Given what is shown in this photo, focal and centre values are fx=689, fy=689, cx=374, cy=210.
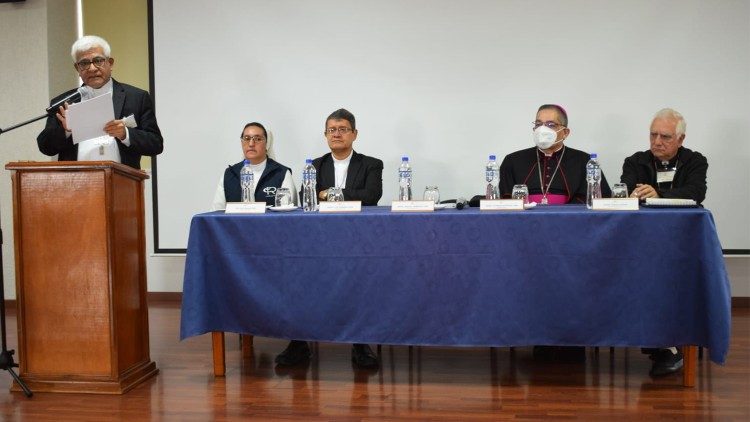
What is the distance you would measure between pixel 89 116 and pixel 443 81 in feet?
8.87

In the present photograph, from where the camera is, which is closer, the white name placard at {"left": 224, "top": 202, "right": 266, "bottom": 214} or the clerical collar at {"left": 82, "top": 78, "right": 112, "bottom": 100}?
the white name placard at {"left": 224, "top": 202, "right": 266, "bottom": 214}

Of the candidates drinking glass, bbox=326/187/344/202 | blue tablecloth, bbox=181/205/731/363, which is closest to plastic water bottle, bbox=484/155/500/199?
blue tablecloth, bbox=181/205/731/363

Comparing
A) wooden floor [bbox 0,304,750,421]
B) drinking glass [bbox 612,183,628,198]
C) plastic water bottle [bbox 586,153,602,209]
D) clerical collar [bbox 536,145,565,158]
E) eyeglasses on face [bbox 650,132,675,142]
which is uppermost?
eyeglasses on face [bbox 650,132,675,142]

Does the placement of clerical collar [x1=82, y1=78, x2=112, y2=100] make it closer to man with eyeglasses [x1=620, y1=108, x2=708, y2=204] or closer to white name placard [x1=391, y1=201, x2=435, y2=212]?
white name placard [x1=391, y1=201, x2=435, y2=212]

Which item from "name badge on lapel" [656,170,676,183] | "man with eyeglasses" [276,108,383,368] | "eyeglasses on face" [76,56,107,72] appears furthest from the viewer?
"man with eyeglasses" [276,108,383,368]

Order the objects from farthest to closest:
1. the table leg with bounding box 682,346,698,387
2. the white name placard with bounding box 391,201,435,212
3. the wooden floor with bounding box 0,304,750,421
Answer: the white name placard with bounding box 391,201,435,212 → the table leg with bounding box 682,346,698,387 → the wooden floor with bounding box 0,304,750,421

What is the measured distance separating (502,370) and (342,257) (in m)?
0.99

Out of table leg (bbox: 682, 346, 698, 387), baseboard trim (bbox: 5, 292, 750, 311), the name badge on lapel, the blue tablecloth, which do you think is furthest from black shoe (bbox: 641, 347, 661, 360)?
baseboard trim (bbox: 5, 292, 750, 311)

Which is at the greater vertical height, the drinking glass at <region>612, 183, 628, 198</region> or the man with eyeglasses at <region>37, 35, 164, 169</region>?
the man with eyeglasses at <region>37, 35, 164, 169</region>

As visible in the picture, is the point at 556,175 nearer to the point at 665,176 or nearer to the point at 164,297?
the point at 665,176

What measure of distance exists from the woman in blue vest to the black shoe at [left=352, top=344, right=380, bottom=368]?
3.55 feet

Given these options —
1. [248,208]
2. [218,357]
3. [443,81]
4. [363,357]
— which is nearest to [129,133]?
[248,208]

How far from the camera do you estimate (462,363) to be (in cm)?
350

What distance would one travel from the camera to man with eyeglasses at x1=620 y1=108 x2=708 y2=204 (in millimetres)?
3703
